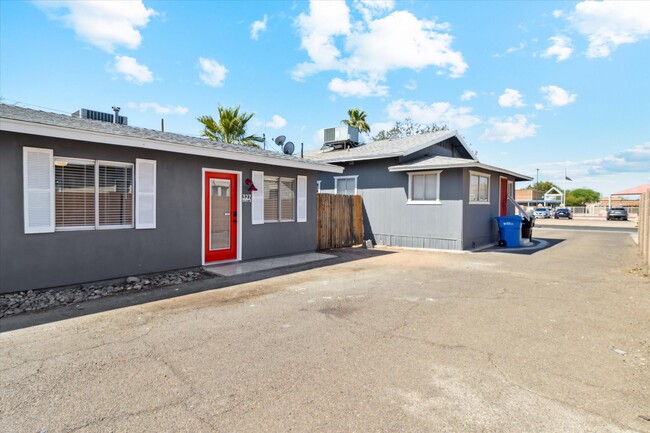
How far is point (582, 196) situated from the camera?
288 feet

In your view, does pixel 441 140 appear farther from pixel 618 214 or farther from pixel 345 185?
pixel 618 214

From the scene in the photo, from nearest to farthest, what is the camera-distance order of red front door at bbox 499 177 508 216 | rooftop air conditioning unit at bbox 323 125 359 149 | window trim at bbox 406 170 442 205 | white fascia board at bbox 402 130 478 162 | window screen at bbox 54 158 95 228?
window screen at bbox 54 158 95 228 → window trim at bbox 406 170 442 205 → white fascia board at bbox 402 130 478 162 → red front door at bbox 499 177 508 216 → rooftop air conditioning unit at bbox 323 125 359 149

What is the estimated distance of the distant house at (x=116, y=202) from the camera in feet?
18.7

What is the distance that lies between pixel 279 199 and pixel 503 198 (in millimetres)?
10977

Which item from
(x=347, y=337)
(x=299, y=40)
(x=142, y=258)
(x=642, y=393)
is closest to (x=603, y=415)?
(x=642, y=393)

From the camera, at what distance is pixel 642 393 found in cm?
288

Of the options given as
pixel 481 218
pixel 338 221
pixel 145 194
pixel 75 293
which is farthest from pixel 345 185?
pixel 75 293

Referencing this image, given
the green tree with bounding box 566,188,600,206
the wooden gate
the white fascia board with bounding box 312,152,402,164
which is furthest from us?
the green tree with bounding box 566,188,600,206

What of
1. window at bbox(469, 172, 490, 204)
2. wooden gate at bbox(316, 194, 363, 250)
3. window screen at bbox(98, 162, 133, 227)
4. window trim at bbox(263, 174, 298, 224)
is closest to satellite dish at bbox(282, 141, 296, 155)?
wooden gate at bbox(316, 194, 363, 250)

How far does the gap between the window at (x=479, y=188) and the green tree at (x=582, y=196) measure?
7803cm

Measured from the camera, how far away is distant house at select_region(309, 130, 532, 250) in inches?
475

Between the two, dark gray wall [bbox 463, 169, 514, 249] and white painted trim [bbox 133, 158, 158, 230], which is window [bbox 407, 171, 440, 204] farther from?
white painted trim [bbox 133, 158, 158, 230]

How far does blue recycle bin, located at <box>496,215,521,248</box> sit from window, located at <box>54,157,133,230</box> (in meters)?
13.0

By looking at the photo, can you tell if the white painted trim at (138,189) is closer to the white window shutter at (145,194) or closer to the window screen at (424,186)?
Answer: the white window shutter at (145,194)
